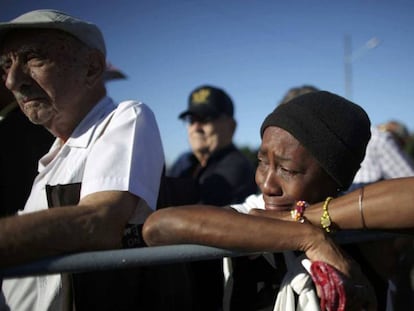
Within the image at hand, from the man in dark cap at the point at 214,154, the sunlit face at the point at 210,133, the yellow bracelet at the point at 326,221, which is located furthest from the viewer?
the sunlit face at the point at 210,133

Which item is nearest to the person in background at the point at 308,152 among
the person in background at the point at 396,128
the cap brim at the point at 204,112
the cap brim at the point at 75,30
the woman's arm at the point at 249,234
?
the woman's arm at the point at 249,234

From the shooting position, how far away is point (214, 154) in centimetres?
374

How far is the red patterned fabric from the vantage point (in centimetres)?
112

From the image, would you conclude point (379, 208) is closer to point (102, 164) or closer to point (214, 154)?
point (102, 164)

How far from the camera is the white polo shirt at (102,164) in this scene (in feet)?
4.78

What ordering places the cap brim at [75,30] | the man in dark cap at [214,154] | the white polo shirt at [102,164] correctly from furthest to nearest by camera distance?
the man in dark cap at [214,154] < the cap brim at [75,30] < the white polo shirt at [102,164]

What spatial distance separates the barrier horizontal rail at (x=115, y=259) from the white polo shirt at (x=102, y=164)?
363mm

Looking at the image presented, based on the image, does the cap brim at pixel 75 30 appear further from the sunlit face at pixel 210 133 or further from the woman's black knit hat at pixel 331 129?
the sunlit face at pixel 210 133

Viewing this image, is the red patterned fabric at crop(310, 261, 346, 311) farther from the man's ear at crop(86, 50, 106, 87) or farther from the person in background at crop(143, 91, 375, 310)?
the man's ear at crop(86, 50, 106, 87)

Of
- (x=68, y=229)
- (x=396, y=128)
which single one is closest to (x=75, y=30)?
(x=68, y=229)

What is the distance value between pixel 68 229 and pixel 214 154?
2.57m

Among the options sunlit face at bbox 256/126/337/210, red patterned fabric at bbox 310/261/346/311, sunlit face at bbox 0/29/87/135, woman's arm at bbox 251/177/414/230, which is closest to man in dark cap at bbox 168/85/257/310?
sunlit face at bbox 256/126/337/210

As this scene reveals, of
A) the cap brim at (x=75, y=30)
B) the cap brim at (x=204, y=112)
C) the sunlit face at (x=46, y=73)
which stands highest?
the cap brim at (x=75, y=30)

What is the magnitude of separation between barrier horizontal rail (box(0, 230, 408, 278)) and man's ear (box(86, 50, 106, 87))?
0.93m
